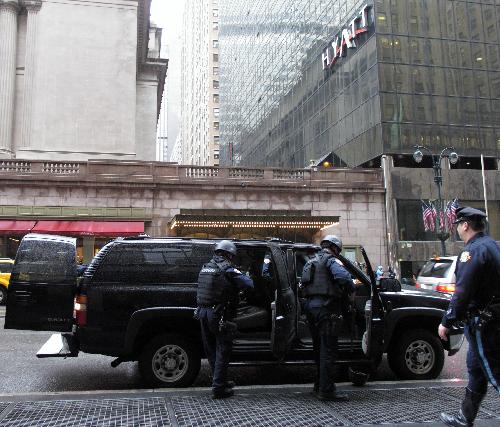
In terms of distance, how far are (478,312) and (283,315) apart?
245 cm

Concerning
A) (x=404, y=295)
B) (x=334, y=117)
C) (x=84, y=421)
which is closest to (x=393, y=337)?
(x=404, y=295)

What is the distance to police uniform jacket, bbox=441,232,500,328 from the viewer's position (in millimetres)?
3920

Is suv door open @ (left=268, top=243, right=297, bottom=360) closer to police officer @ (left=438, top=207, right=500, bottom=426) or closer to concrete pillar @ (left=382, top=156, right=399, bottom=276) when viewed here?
police officer @ (left=438, top=207, right=500, bottom=426)

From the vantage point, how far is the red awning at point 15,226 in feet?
74.3

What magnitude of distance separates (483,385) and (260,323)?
330 cm

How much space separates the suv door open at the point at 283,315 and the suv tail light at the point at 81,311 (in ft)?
7.73

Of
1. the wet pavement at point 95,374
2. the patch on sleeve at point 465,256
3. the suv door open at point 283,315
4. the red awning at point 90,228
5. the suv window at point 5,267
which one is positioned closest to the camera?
the patch on sleeve at point 465,256

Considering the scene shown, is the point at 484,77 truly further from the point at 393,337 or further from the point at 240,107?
the point at 240,107

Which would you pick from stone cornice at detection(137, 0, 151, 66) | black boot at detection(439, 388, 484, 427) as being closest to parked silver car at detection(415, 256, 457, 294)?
black boot at detection(439, 388, 484, 427)

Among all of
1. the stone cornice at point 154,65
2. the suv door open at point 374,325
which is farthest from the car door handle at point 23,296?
the stone cornice at point 154,65

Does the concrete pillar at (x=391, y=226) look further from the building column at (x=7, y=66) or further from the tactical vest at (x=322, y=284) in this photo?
the building column at (x=7, y=66)

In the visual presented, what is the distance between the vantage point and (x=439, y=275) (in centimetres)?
1145

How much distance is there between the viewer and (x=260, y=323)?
22.4ft

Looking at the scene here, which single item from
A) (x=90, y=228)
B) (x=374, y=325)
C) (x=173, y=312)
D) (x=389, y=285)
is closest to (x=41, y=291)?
(x=173, y=312)
